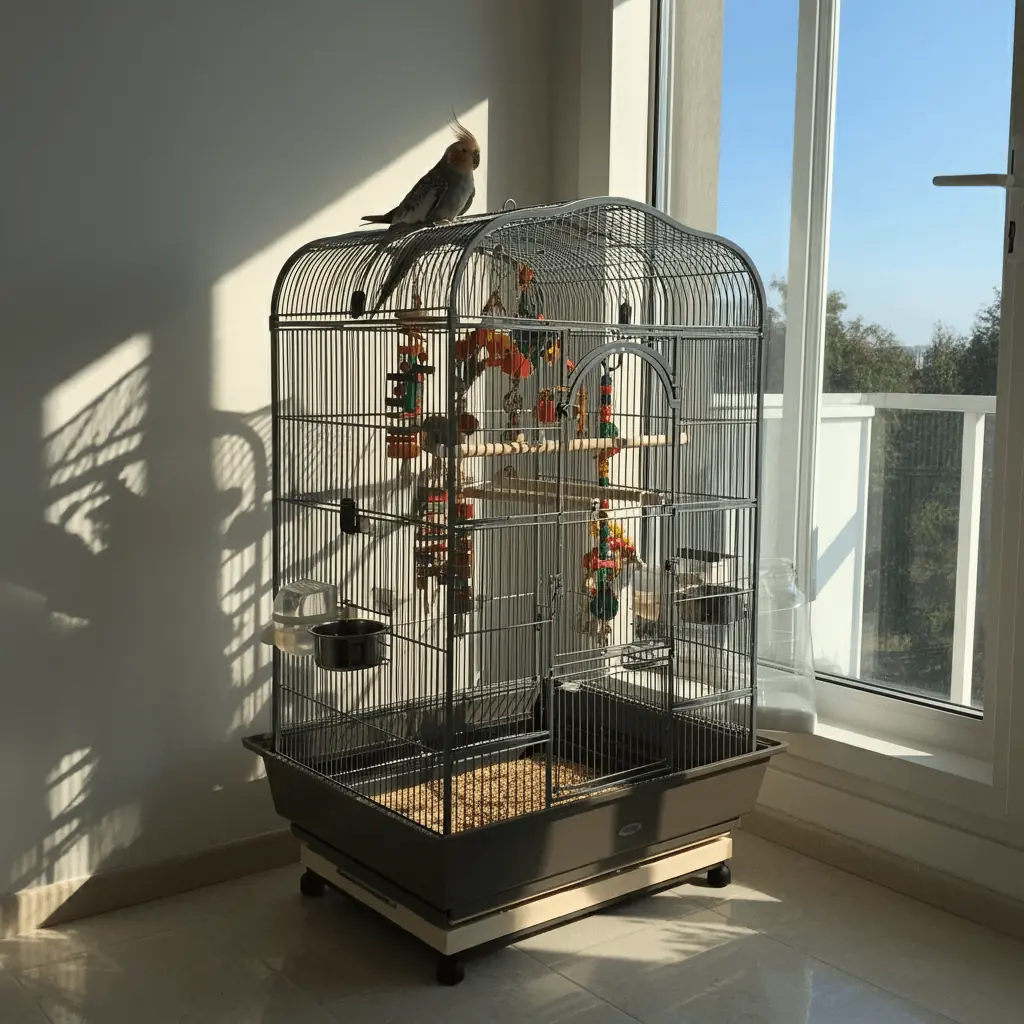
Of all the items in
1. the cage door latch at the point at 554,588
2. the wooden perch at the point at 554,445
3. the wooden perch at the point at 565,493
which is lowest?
the cage door latch at the point at 554,588

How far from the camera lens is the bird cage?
7.19 feet

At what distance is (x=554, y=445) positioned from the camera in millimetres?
2240

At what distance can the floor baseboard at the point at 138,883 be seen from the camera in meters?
2.31

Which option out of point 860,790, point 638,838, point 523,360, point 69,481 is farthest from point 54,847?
point 860,790

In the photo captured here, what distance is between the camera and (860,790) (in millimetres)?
2588

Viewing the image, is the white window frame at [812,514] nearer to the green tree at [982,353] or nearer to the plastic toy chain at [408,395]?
the green tree at [982,353]

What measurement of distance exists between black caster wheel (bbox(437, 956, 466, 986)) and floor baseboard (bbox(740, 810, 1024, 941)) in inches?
37.4

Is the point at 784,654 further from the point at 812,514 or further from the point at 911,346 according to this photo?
the point at 911,346

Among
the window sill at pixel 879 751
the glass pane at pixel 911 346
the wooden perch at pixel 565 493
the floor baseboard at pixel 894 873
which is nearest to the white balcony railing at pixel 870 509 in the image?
the glass pane at pixel 911 346

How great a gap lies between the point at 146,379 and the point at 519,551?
2.88ft

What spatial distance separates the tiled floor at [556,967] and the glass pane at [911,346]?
1.82 feet

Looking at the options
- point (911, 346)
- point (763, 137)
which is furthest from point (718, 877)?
point (763, 137)

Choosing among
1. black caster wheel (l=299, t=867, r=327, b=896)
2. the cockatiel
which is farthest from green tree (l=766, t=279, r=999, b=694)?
black caster wheel (l=299, t=867, r=327, b=896)

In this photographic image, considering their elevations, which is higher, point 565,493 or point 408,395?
point 408,395
